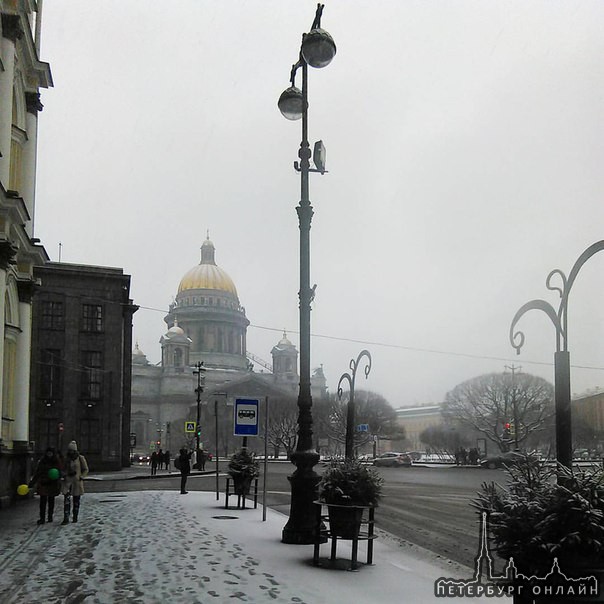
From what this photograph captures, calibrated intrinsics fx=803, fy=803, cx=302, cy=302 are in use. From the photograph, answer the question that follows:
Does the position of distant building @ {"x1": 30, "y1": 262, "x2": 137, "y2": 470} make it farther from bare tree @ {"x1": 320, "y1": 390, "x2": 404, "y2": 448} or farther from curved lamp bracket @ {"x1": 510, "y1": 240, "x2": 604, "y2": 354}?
curved lamp bracket @ {"x1": 510, "y1": 240, "x2": 604, "y2": 354}

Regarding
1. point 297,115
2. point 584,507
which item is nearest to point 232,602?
point 584,507

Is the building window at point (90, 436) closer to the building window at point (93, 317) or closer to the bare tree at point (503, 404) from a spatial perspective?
the building window at point (93, 317)

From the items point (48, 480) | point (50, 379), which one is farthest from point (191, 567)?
point (50, 379)

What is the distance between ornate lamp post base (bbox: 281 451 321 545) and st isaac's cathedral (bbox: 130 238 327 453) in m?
103

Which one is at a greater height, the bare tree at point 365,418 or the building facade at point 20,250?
the building facade at point 20,250

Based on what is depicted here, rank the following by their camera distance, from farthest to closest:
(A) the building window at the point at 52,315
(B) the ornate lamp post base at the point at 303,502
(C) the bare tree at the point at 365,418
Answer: (C) the bare tree at the point at 365,418 → (A) the building window at the point at 52,315 → (B) the ornate lamp post base at the point at 303,502

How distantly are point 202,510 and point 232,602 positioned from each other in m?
11.4

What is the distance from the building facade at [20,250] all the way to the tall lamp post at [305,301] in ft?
30.8

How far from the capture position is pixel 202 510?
62.5ft

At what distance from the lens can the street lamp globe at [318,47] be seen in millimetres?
12516

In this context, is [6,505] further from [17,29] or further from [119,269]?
[119,269]

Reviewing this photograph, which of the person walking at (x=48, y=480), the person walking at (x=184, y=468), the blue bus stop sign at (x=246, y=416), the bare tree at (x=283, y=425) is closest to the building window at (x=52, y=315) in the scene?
the person walking at (x=184, y=468)

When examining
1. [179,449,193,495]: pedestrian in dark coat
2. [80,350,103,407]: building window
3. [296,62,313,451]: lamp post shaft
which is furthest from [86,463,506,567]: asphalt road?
[80,350,103,407]: building window

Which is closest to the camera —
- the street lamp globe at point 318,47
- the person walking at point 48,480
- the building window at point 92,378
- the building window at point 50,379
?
the street lamp globe at point 318,47
